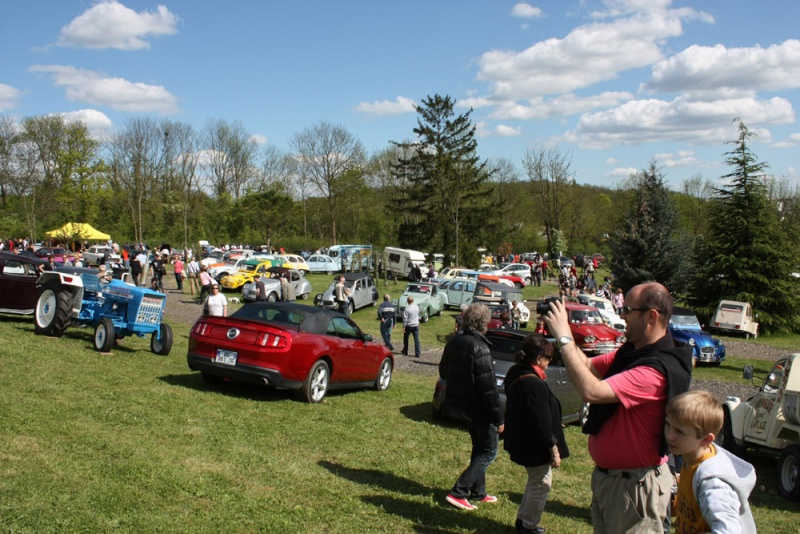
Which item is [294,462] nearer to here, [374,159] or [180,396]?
[180,396]

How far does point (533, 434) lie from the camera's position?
508 centimetres

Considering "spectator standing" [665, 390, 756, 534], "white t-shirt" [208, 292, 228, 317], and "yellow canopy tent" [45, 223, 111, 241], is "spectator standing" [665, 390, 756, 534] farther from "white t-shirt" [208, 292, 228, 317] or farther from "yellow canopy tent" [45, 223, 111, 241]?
"yellow canopy tent" [45, 223, 111, 241]

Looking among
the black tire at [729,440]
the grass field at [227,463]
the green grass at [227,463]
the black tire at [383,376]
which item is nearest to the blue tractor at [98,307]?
the grass field at [227,463]

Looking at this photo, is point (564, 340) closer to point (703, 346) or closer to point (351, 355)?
point (351, 355)

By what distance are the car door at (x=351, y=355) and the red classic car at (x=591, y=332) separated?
839 centimetres

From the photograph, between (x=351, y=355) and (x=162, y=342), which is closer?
(x=351, y=355)

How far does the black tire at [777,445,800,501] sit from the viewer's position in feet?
23.8

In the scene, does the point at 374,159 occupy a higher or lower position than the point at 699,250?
higher

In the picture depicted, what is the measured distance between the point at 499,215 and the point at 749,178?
28.6 meters

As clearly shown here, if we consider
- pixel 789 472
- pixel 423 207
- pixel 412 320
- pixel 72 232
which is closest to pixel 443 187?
pixel 423 207

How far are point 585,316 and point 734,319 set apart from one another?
11.9 metres

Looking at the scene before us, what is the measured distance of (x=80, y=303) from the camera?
12.5 m

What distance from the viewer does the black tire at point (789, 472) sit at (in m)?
7.26

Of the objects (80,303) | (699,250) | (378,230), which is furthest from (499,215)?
(80,303)
